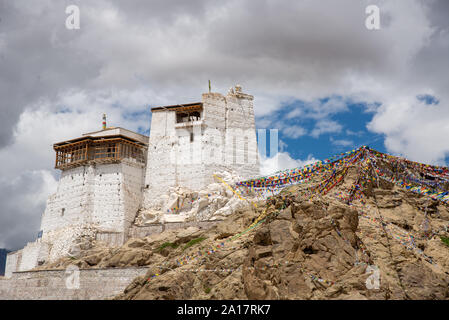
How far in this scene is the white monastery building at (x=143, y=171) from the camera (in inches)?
1834

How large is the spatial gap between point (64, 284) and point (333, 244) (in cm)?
2346

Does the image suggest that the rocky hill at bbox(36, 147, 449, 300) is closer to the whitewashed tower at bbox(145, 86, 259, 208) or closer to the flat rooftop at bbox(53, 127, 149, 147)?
the whitewashed tower at bbox(145, 86, 259, 208)

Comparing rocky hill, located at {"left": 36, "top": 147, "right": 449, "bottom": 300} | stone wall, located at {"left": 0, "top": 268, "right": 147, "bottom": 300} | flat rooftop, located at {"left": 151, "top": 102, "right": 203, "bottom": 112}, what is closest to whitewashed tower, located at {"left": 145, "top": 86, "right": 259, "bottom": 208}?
flat rooftop, located at {"left": 151, "top": 102, "right": 203, "bottom": 112}

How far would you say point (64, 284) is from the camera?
126 feet

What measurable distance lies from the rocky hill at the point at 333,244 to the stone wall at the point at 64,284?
284 centimetres

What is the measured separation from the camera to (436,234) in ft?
89.4

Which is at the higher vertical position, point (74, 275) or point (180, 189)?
point (180, 189)

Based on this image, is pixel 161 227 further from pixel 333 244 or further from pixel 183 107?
pixel 333 244

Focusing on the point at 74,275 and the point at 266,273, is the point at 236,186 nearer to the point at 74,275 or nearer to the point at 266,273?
the point at 74,275

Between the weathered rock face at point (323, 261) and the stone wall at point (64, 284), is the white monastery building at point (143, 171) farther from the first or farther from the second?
the weathered rock face at point (323, 261)

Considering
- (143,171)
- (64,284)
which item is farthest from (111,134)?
(64,284)

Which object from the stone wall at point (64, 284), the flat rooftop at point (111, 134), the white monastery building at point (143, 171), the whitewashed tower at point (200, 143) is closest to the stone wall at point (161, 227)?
the white monastery building at point (143, 171)
